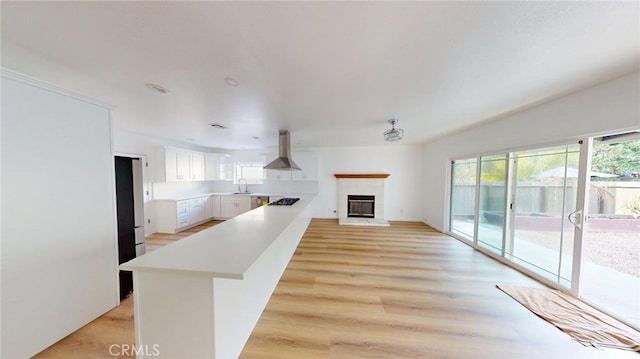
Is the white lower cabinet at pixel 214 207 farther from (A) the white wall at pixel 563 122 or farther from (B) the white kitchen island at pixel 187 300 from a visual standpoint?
(A) the white wall at pixel 563 122

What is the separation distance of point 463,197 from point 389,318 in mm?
3591

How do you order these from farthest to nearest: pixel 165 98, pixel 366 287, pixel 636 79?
pixel 366 287 → pixel 165 98 → pixel 636 79

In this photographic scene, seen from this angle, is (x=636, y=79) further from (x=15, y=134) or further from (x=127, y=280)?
(x=127, y=280)

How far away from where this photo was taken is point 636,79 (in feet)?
5.60

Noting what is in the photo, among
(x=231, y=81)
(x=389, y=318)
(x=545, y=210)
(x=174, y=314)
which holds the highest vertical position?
(x=231, y=81)

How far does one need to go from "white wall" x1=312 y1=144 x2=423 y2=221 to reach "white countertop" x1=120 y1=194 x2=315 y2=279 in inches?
161

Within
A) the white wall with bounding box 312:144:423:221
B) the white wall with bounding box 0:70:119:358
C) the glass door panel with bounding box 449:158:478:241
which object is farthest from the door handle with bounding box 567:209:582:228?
the white wall with bounding box 0:70:119:358

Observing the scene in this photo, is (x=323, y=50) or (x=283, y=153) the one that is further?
(x=283, y=153)

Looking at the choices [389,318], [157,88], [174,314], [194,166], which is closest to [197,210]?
[194,166]

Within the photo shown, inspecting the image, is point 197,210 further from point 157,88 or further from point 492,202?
point 492,202

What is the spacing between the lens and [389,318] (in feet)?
6.35

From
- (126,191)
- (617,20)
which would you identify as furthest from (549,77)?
(126,191)

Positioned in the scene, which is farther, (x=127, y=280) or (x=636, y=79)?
(x=127, y=280)

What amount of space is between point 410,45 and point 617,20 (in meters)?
1.12
